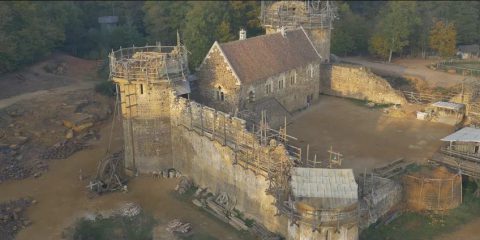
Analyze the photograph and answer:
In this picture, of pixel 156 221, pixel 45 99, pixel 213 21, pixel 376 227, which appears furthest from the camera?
pixel 213 21

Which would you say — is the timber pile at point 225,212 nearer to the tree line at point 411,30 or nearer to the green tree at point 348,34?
the green tree at point 348,34

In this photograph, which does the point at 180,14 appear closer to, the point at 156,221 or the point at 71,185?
the point at 71,185

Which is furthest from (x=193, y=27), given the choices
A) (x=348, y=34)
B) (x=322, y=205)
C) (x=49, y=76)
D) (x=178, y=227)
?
(x=322, y=205)

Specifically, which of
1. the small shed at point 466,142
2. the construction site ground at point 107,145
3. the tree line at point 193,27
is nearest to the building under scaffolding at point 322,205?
the construction site ground at point 107,145

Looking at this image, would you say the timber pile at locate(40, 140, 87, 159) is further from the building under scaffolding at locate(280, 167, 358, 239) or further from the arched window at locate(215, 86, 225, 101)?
the building under scaffolding at locate(280, 167, 358, 239)

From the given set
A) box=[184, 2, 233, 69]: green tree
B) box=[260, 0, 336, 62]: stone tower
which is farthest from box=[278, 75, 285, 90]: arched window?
box=[184, 2, 233, 69]: green tree

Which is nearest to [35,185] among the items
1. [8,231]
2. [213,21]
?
[8,231]

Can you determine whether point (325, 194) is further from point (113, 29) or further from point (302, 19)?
point (113, 29)
